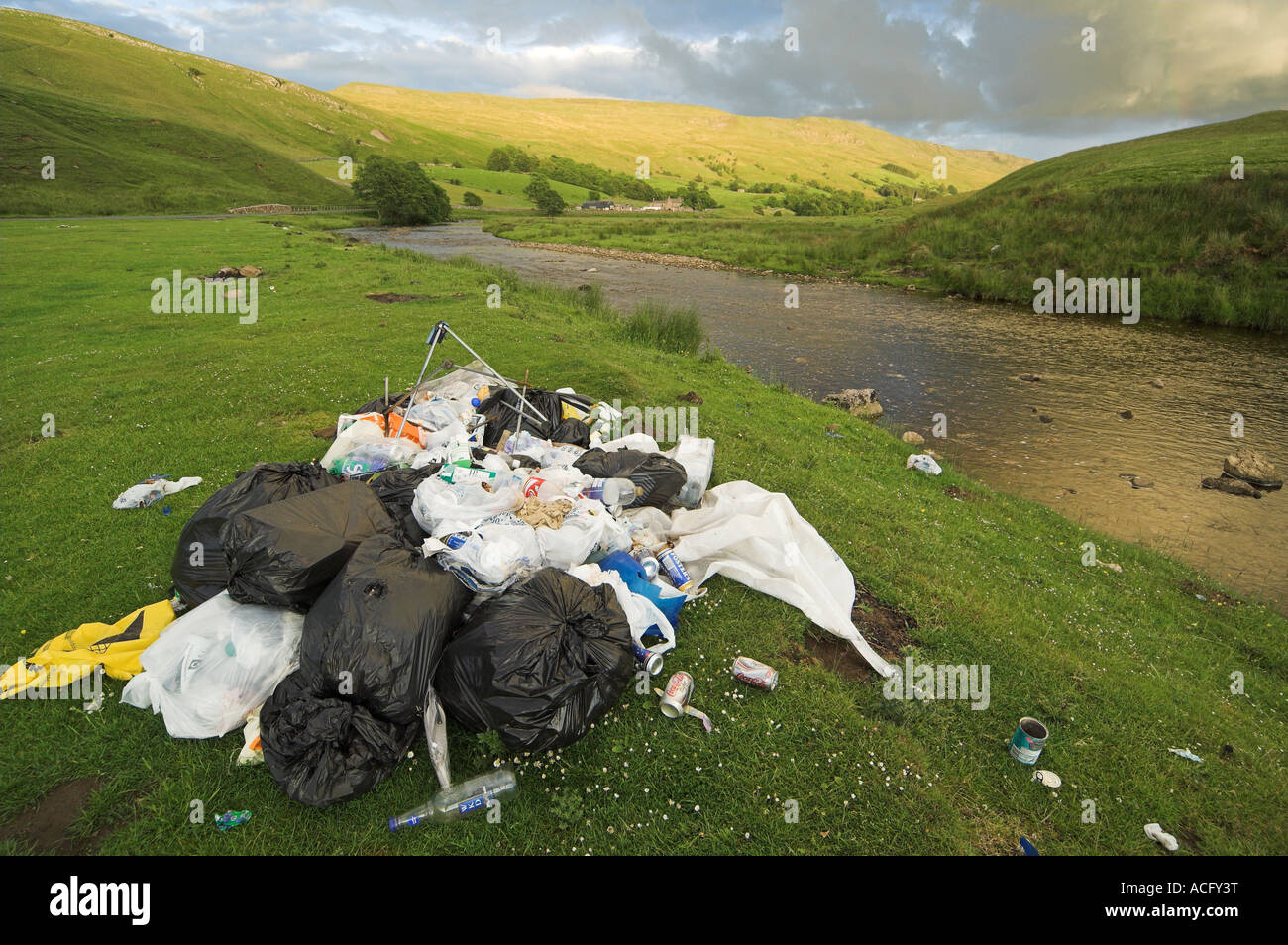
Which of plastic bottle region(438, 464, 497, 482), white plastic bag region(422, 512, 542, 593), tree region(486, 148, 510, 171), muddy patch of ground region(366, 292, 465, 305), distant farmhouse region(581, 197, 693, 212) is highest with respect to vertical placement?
tree region(486, 148, 510, 171)

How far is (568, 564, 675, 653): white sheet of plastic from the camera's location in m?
4.37

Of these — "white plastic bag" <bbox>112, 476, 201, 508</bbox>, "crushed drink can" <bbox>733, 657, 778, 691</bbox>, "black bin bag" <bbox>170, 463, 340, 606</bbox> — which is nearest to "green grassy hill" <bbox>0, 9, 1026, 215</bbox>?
"white plastic bag" <bbox>112, 476, 201, 508</bbox>

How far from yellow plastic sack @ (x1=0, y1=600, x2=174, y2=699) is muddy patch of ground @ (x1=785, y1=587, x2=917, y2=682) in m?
4.93

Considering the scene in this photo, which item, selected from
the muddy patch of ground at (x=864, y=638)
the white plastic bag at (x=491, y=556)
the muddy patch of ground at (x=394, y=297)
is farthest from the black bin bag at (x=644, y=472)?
the muddy patch of ground at (x=394, y=297)

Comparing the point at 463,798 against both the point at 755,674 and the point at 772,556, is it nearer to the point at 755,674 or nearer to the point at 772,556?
the point at 755,674

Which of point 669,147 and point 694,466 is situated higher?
point 669,147

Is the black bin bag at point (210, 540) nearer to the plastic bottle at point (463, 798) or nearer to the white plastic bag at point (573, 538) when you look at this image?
the white plastic bag at point (573, 538)

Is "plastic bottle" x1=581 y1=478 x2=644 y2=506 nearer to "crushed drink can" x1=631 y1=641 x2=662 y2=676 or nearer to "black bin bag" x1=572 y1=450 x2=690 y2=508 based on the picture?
"black bin bag" x1=572 y1=450 x2=690 y2=508

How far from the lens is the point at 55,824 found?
3.07 m

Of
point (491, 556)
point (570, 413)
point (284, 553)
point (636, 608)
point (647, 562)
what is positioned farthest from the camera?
point (570, 413)

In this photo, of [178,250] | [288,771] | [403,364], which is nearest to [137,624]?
[288,771]

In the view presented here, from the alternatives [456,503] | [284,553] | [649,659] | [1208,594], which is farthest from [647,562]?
[1208,594]

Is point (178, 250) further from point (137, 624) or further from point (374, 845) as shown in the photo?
point (374, 845)

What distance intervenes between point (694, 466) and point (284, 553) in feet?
14.4
